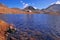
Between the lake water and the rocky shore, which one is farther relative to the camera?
the lake water

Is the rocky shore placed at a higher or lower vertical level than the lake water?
higher

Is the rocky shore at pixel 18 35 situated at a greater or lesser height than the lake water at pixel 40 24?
greater

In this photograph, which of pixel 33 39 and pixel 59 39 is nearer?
pixel 33 39

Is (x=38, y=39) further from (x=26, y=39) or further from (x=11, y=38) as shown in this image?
(x=11, y=38)

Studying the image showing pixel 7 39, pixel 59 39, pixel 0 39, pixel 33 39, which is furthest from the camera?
pixel 59 39

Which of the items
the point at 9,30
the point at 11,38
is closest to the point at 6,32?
the point at 9,30

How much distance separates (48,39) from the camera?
938 inches

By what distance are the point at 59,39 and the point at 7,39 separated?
9667 millimetres

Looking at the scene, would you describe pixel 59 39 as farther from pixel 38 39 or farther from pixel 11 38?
pixel 11 38

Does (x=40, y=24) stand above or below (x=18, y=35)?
below

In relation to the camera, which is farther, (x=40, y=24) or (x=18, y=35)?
(x=40, y=24)

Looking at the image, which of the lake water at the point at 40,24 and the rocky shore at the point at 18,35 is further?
the lake water at the point at 40,24

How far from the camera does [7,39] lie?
71.0 ft

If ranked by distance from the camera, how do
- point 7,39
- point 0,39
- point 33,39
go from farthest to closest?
point 33,39 < point 7,39 < point 0,39
